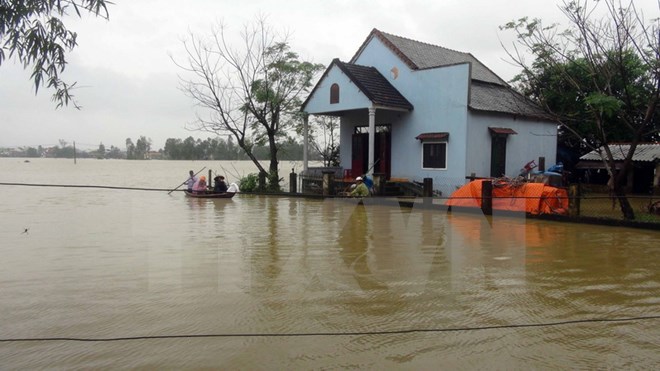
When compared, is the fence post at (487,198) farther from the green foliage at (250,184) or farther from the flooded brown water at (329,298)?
the green foliage at (250,184)

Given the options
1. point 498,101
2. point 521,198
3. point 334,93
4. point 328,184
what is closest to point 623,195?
point 521,198

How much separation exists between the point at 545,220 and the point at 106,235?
1093 cm

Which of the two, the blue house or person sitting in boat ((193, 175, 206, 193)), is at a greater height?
the blue house

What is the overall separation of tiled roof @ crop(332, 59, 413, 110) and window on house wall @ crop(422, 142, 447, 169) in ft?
5.97

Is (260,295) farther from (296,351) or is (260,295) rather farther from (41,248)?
(41,248)

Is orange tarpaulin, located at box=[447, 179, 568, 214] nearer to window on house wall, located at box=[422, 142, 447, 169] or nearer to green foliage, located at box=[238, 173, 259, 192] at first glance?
window on house wall, located at box=[422, 142, 447, 169]

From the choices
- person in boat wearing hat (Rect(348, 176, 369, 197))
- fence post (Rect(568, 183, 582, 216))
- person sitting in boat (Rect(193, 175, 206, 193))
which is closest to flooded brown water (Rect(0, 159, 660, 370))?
fence post (Rect(568, 183, 582, 216))

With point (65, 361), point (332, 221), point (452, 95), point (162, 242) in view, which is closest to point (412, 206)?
point (332, 221)

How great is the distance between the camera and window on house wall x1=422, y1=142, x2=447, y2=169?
19938mm

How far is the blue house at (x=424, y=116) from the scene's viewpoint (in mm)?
19453

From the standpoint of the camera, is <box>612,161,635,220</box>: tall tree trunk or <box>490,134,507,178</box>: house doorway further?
<box>490,134,507,178</box>: house doorway

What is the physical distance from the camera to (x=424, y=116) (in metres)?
20.5

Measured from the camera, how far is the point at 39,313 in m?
5.43

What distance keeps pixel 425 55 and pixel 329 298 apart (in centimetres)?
1894
